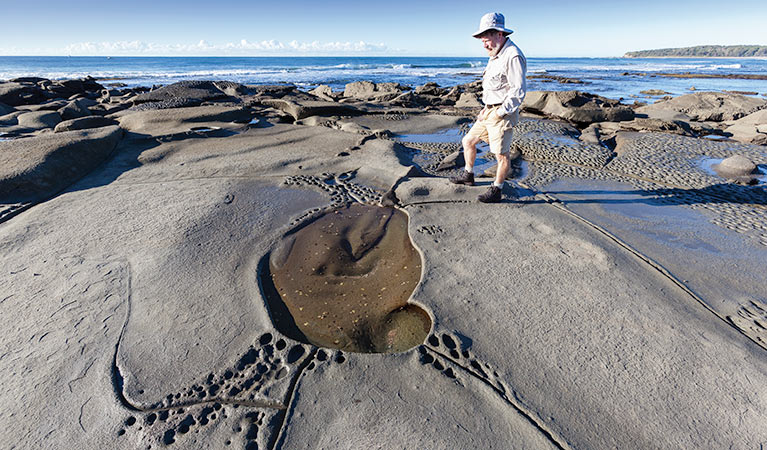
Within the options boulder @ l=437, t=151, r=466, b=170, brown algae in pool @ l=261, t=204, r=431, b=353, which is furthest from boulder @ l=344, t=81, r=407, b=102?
brown algae in pool @ l=261, t=204, r=431, b=353

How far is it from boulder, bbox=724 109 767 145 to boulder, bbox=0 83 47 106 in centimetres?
1632

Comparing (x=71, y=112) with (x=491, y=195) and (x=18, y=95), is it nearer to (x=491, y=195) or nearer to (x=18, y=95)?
(x=18, y=95)

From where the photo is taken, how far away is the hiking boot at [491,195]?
3.64 meters

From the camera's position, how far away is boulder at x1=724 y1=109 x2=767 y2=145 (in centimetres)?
647

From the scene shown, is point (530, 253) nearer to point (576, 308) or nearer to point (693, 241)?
point (576, 308)

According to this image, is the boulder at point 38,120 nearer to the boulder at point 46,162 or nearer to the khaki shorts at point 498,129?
the boulder at point 46,162

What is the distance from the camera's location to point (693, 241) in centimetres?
312

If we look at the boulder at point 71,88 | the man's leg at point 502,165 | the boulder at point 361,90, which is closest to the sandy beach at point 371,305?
the man's leg at point 502,165

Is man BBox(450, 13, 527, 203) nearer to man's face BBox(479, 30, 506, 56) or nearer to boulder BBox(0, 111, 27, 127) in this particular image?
man's face BBox(479, 30, 506, 56)

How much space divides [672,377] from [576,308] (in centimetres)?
56

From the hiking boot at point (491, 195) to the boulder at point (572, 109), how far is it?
5796mm

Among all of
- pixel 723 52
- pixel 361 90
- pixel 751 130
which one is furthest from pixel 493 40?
pixel 723 52

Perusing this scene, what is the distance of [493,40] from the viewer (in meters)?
3.21

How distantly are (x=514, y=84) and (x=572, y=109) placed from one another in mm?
6071
